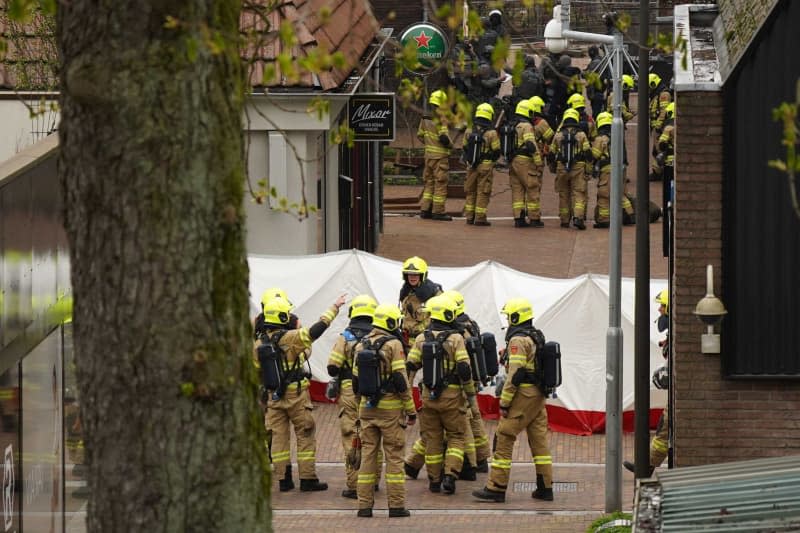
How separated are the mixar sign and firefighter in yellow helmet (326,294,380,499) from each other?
7.28m

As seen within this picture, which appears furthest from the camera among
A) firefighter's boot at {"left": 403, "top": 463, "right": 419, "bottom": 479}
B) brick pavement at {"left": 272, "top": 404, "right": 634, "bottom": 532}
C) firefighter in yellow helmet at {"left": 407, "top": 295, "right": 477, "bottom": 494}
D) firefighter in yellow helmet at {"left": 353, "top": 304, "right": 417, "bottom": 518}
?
firefighter's boot at {"left": 403, "top": 463, "right": 419, "bottom": 479}

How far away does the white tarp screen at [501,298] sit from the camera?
1758 cm

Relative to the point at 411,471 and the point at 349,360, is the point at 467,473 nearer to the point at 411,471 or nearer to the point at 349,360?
the point at 411,471

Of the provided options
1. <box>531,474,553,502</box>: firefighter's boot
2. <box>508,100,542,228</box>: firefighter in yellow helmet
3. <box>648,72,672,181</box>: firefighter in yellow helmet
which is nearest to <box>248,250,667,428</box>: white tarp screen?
<box>531,474,553,502</box>: firefighter's boot

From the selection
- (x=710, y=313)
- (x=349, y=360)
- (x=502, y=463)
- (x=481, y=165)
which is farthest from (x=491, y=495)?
(x=481, y=165)

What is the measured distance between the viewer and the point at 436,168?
89.8 ft

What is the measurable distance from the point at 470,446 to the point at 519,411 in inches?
36.3

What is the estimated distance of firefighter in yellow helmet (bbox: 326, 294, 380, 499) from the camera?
48.7 feet

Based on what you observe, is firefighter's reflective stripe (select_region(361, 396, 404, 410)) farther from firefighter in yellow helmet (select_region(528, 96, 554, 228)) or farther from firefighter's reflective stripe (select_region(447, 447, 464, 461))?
firefighter in yellow helmet (select_region(528, 96, 554, 228))

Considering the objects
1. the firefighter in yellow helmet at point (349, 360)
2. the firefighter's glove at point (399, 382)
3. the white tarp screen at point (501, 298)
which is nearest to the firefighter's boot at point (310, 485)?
the firefighter in yellow helmet at point (349, 360)

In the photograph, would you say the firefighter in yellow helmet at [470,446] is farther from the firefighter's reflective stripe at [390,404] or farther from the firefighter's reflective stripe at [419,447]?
the firefighter's reflective stripe at [390,404]

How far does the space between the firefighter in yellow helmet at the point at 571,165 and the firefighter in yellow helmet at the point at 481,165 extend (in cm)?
98

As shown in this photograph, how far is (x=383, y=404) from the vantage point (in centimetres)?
1445

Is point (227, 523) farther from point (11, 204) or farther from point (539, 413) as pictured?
point (539, 413)
